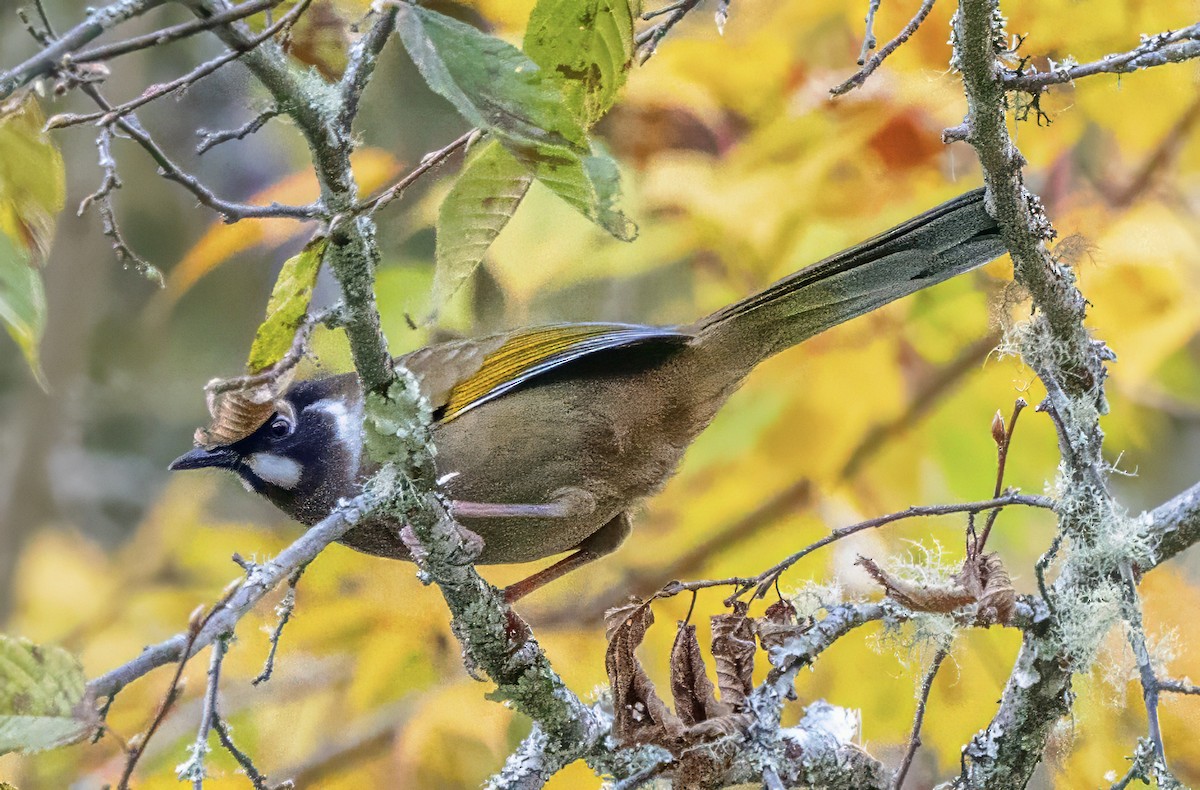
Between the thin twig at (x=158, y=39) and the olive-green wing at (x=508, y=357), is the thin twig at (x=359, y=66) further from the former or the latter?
the olive-green wing at (x=508, y=357)

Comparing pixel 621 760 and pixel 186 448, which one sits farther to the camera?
pixel 186 448

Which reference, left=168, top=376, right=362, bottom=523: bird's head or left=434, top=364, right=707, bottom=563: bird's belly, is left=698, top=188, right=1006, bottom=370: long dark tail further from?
left=168, top=376, right=362, bottom=523: bird's head

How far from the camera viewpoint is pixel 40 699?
88cm

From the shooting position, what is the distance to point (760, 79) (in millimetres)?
2928

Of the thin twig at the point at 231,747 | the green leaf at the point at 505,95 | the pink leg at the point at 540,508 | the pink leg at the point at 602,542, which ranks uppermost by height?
the pink leg at the point at 602,542

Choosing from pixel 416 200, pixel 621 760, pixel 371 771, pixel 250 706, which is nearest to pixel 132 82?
pixel 416 200

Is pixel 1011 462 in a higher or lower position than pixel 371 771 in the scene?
higher

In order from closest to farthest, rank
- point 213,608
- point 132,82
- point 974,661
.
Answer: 1. point 213,608
2. point 974,661
3. point 132,82

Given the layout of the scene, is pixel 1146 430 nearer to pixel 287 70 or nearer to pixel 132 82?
pixel 287 70

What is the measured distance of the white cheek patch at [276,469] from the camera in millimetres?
2102

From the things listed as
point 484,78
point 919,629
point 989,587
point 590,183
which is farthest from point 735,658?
point 484,78

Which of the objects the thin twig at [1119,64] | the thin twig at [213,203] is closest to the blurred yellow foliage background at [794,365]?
the thin twig at [1119,64]

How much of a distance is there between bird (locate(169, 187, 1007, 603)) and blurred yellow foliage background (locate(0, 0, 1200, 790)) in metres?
0.66

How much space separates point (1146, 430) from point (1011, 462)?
22.3 inches
